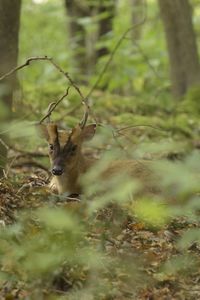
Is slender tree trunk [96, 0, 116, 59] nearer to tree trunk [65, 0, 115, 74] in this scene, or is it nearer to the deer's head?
tree trunk [65, 0, 115, 74]

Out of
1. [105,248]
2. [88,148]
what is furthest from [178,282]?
[88,148]

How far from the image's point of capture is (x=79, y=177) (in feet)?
22.2

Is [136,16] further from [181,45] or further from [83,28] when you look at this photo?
[181,45]

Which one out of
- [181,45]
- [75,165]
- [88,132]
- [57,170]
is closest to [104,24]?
[181,45]

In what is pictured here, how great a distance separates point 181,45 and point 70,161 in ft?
16.8

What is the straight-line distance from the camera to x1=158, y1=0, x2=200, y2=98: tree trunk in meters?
10.9

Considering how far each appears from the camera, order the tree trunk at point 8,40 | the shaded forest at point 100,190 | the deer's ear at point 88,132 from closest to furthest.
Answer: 1. the shaded forest at point 100,190
2. the tree trunk at point 8,40
3. the deer's ear at point 88,132

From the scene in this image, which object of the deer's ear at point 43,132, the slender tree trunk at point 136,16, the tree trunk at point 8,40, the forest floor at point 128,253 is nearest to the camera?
the forest floor at point 128,253

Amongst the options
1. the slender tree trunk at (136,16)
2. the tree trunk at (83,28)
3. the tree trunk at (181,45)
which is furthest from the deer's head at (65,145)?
the slender tree trunk at (136,16)

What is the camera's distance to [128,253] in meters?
4.67

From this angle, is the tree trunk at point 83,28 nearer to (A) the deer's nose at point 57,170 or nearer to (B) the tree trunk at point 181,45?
(B) the tree trunk at point 181,45

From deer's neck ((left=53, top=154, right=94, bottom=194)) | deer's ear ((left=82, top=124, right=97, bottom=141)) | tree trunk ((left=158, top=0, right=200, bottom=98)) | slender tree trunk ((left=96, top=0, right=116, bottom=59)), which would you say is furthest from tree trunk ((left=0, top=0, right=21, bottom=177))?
slender tree trunk ((left=96, top=0, right=116, bottom=59))

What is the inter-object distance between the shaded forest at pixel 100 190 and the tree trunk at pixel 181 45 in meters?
0.02

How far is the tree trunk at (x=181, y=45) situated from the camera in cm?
1091
